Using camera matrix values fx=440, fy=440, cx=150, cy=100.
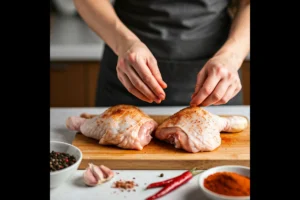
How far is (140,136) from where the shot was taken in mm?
1282

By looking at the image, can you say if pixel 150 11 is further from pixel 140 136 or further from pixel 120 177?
pixel 120 177

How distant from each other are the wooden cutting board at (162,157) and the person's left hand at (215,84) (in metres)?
0.15

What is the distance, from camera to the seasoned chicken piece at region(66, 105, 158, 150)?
1271mm

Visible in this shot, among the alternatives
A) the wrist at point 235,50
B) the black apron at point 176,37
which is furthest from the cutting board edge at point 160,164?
the black apron at point 176,37

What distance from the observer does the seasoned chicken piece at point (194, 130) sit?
4.07 ft

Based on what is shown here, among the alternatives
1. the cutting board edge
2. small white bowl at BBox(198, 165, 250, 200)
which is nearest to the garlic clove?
the cutting board edge

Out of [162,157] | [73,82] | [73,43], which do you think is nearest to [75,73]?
[73,82]

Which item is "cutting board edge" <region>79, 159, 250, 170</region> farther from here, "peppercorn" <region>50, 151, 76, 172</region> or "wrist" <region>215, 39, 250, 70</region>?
"wrist" <region>215, 39, 250, 70</region>

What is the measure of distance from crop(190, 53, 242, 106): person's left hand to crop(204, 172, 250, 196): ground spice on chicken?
33 centimetres

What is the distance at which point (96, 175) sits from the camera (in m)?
1.10

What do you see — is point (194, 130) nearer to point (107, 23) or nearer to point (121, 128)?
point (121, 128)

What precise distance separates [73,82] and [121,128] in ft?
4.87

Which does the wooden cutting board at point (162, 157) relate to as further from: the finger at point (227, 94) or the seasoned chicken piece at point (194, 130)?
the finger at point (227, 94)

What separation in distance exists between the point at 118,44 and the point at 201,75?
32 centimetres
